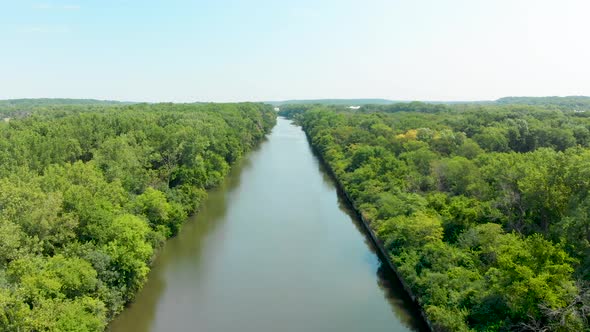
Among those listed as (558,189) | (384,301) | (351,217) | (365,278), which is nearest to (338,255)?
(365,278)

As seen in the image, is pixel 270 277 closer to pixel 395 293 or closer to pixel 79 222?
pixel 395 293

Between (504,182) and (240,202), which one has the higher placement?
(504,182)

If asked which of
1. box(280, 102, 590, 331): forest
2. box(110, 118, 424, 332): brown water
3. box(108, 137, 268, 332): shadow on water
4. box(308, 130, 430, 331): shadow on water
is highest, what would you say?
box(280, 102, 590, 331): forest

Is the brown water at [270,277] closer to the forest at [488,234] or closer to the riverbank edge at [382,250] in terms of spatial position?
the riverbank edge at [382,250]

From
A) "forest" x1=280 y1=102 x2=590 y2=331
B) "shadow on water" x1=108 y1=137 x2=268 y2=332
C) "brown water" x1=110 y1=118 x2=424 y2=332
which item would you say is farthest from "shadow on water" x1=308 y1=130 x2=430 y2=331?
"shadow on water" x1=108 y1=137 x2=268 y2=332

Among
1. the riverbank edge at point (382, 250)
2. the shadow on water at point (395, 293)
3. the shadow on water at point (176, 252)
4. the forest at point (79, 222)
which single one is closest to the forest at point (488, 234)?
the riverbank edge at point (382, 250)

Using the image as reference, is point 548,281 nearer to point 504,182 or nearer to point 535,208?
point 535,208

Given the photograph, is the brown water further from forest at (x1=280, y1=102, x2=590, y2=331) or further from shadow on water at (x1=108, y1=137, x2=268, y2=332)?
forest at (x1=280, y1=102, x2=590, y2=331)
